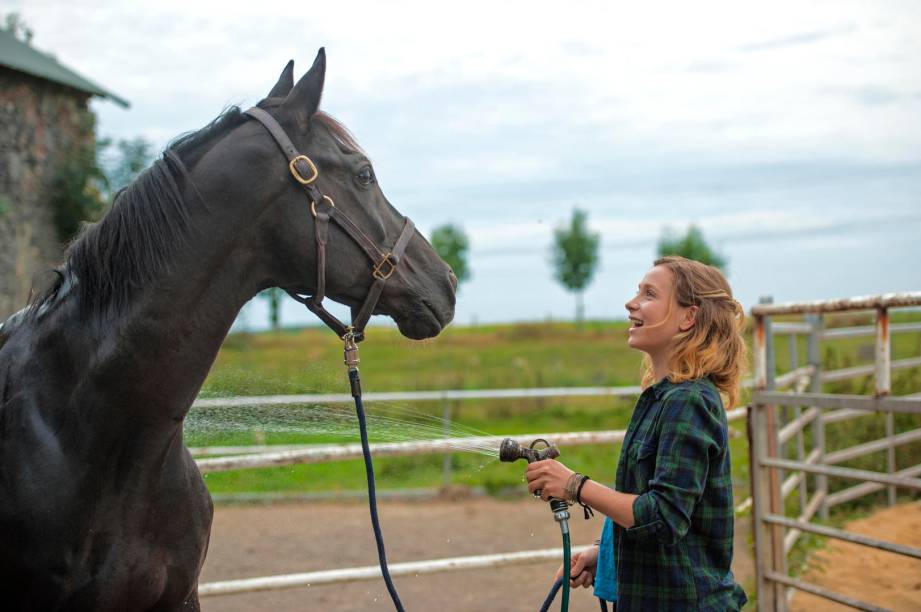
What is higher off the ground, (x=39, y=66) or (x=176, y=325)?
(x=39, y=66)

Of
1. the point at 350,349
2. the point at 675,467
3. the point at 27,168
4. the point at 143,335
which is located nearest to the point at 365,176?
the point at 350,349

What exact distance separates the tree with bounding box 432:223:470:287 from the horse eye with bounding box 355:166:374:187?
48054 millimetres

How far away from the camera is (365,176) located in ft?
7.16

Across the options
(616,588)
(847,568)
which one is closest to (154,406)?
(616,588)

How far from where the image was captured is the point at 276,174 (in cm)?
207

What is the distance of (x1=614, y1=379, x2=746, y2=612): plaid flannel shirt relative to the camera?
185cm

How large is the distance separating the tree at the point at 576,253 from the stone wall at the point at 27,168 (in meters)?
45.3

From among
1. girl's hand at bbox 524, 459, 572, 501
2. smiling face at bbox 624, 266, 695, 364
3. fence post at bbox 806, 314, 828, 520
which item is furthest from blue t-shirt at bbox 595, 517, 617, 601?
fence post at bbox 806, 314, 828, 520

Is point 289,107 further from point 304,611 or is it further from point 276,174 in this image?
point 304,611

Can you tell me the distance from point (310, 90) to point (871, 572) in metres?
4.77

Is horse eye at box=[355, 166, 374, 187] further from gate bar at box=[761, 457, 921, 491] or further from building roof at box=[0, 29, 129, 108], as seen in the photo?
building roof at box=[0, 29, 129, 108]

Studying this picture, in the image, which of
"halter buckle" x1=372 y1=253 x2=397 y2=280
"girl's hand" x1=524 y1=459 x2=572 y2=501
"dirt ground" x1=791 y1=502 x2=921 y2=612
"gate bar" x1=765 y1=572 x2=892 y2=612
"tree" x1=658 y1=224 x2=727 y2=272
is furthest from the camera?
"tree" x1=658 y1=224 x2=727 y2=272

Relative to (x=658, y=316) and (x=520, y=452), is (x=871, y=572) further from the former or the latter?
(x=520, y=452)

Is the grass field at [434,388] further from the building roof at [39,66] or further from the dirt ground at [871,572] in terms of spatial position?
the building roof at [39,66]
